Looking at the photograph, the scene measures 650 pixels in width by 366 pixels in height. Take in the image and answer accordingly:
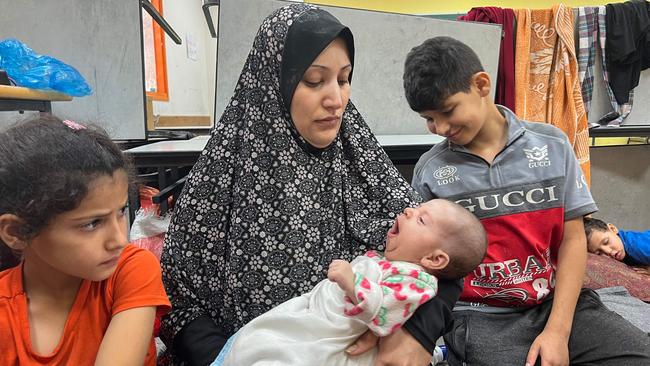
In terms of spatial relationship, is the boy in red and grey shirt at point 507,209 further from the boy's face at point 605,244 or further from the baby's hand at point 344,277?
the boy's face at point 605,244

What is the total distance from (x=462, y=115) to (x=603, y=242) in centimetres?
119

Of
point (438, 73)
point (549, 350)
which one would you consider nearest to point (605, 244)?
point (549, 350)

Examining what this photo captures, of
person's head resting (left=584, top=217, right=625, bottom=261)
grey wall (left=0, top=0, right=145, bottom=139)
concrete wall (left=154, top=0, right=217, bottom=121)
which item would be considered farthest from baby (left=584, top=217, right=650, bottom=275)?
concrete wall (left=154, top=0, right=217, bottom=121)

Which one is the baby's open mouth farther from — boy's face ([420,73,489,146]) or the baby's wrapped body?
boy's face ([420,73,489,146])

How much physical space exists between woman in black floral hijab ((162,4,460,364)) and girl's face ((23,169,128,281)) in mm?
292

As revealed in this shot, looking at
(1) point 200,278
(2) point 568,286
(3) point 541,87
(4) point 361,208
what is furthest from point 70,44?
(3) point 541,87

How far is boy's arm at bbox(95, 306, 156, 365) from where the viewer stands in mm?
857

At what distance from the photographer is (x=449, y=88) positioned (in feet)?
4.06

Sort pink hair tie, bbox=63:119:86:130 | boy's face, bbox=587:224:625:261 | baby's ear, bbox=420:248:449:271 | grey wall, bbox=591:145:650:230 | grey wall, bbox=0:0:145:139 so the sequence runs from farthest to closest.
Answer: grey wall, bbox=591:145:650:230
grey wall, bbox=0:0:145:139
boy's face, bbox=587:224:625:261
baby's ear, bbox=420:248:449:271
pink hair tie, bbox=63:119:86:130

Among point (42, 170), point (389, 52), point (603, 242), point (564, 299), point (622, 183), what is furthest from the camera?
point (622, 183)

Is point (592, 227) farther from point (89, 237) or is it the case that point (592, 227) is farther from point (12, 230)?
point (12, 230)

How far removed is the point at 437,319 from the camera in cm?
95

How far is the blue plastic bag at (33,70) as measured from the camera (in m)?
1.69

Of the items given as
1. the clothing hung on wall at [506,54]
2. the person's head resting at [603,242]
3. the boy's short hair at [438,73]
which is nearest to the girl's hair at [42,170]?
the boy's short hair at [438,73]
